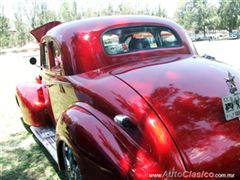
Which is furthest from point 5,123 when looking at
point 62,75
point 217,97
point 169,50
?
point 217,97

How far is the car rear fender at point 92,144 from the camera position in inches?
105

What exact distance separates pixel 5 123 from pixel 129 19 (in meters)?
4.17

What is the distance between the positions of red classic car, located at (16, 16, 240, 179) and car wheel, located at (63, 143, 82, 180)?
10 millimetres

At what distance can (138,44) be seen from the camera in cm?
423

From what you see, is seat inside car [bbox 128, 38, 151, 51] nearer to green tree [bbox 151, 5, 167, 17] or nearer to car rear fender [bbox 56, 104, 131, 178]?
car rear fender [bbox 56, 104, 131, 178]

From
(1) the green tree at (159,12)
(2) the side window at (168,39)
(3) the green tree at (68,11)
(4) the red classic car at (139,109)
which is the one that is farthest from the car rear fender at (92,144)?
(1) the green tree at (159,12)

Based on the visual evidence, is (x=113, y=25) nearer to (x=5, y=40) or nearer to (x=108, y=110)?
(x=108, y=110)

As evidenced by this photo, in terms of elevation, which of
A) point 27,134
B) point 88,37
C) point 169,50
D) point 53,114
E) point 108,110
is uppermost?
point 88,37

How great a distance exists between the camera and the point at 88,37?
12.9 ft

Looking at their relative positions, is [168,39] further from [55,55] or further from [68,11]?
[68,11]

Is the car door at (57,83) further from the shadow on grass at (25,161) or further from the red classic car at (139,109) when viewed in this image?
the shadow on grass at (25,161)

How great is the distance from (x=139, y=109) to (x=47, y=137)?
2494 mm

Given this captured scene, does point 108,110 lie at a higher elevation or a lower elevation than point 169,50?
lower

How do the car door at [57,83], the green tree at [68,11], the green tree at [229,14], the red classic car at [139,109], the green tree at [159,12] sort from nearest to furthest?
1. the red classic car at [139,109]
2. the car door at [57,83]
3. the green tree at [229,14]
4. the green tree at [68,11]
5. the green tree at [159,12]
